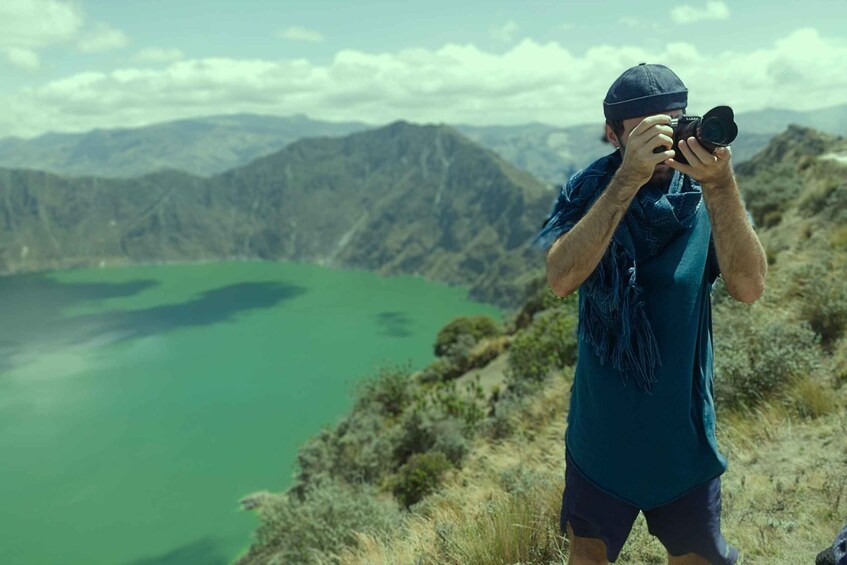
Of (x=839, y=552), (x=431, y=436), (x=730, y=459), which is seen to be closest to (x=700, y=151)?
(x=839, y=552)

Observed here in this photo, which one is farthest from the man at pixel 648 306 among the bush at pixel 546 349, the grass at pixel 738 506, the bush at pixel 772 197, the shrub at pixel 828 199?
the bush at pixel 772 197

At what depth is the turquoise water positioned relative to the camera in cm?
3616

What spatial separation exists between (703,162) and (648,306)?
18.6 inches

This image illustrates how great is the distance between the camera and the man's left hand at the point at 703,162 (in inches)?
59.2

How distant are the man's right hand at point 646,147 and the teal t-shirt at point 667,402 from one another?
0.32 m

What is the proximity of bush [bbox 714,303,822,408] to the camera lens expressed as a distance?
3.80m

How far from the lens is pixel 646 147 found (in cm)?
151

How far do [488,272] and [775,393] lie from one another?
503 feet

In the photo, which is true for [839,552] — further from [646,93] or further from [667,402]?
[646,93]

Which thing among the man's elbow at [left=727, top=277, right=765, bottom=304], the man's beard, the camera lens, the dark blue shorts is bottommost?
the dark blue shorts

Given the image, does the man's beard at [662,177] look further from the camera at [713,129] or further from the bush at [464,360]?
the bush at [464,360]

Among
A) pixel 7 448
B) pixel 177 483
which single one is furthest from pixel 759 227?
pixel 7 448

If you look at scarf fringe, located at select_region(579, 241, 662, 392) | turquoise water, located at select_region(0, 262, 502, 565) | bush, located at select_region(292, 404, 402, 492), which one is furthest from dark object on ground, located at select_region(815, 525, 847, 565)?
turquoise water, located at select_region(0, 262, 502, 565)

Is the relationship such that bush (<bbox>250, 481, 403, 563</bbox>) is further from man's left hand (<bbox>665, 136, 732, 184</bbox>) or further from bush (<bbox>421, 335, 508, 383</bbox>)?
bush (<bbox>421, 335, 508, 383</bbox>)
